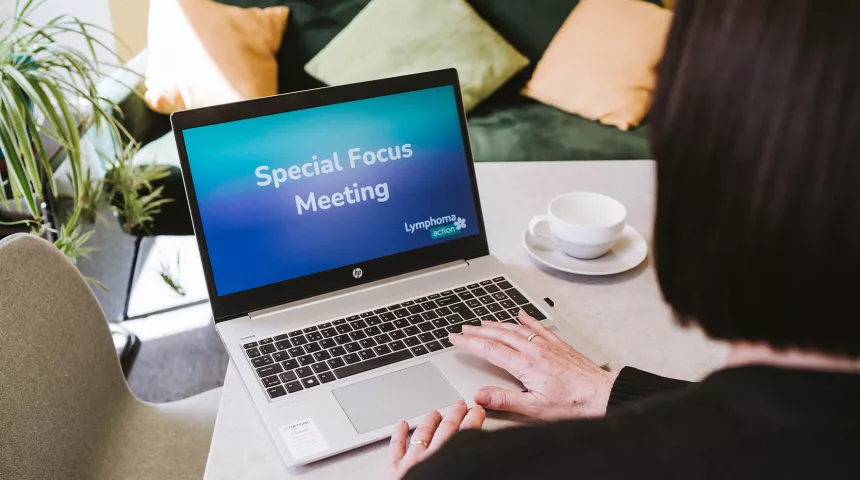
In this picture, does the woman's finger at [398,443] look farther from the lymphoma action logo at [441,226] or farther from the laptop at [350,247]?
the lymphoma action logo at [441,226]

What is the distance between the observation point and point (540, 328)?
3.15ft

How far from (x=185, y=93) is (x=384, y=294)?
1.54 metres

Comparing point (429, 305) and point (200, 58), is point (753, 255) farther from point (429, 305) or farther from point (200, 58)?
point (200, 58)

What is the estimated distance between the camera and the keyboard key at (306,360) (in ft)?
3.00

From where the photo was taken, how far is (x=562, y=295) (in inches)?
43.1

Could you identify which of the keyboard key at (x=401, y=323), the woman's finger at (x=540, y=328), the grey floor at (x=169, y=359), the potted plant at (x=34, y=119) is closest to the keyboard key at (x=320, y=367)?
the keyboard key at (x=401, y=323)

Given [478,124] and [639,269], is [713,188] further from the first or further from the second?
[478,124]

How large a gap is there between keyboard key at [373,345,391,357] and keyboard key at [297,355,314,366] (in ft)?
0.26

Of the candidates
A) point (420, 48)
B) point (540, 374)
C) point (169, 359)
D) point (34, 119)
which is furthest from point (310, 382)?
point (420, 48)

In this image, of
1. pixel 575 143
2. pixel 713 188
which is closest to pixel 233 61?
pixel 575 143

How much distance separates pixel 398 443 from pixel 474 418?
9 cm

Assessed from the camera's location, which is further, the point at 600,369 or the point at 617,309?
the point at 617,309

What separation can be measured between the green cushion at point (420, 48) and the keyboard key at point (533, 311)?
158cm

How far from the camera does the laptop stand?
35.6 inches
